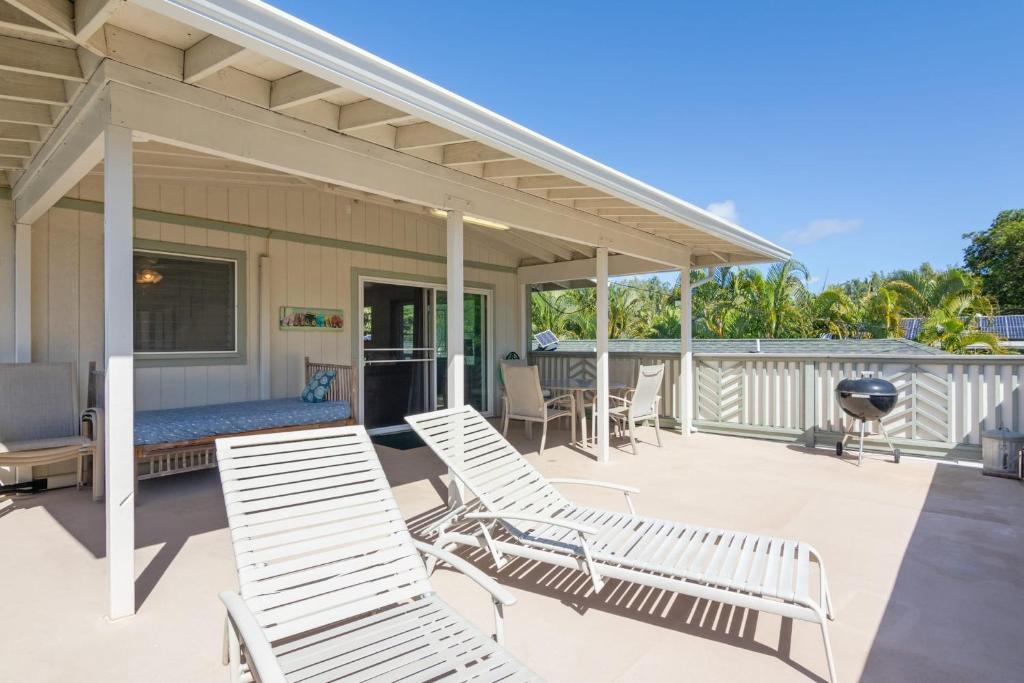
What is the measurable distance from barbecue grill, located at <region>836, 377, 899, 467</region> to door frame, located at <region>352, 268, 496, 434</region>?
496 centimetres

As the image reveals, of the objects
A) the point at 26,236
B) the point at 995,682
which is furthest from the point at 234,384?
the point at 995,682

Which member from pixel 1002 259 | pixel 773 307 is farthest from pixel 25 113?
pixel 1002 259

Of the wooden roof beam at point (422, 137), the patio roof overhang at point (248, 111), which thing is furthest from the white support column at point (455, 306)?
the wooden roof beam at point (422, 137)

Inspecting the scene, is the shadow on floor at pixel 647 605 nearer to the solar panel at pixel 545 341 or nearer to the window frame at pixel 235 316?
the window frame at pixel 235 316

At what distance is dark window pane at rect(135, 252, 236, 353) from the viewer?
5.30 m

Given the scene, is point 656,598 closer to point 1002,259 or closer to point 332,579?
point 332,579

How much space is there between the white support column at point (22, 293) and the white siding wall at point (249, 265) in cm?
13

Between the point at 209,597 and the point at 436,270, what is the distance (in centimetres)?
585

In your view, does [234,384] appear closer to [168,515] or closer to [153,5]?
[168,515]

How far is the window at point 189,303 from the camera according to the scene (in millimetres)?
5301

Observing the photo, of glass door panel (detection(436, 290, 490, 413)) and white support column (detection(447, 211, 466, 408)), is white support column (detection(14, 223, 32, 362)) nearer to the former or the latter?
white support column (detection(447, 211, 466, 408))

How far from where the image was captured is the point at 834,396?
21.8ft

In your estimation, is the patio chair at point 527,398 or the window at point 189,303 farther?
the patio chair at point 527,398

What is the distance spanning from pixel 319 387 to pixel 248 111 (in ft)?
10.9
